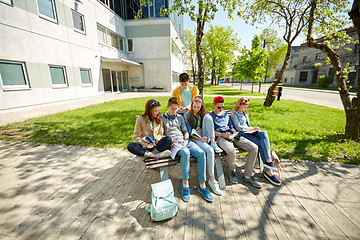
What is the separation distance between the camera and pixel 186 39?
133 ft

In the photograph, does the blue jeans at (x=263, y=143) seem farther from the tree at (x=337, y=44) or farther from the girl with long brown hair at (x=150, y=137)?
the tree at (x=337, y=44)

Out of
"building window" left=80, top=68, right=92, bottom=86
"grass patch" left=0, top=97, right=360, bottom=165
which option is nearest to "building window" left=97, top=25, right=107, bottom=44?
"building window" left=80, top=68, right=92, bottom=86

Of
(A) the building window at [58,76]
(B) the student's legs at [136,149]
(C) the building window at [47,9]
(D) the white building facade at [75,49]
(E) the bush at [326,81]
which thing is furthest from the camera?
(E) the bush at [326,81]

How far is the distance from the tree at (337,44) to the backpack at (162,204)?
606cm

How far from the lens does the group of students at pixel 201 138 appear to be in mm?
2877

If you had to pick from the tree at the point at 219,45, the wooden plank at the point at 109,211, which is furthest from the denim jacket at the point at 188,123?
the tree at the point at 219,45

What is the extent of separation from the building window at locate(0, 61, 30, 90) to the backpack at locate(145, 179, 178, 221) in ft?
35.1

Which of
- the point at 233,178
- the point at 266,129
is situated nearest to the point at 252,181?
the point at 233,178

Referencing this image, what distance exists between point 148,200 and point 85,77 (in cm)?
1472

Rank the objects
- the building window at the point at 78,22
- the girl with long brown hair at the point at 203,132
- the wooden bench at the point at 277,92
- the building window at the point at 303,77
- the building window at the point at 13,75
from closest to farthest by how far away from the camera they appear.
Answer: the girl with long brown hair at the point at 203,132 < the building window at the point at 13,75 < the wooden bench at the point at 277,92 < the building window at the point at 78,22 < the building window at the point at 303,77

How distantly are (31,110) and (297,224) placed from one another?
1259 cm

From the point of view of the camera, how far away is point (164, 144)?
2.92 m

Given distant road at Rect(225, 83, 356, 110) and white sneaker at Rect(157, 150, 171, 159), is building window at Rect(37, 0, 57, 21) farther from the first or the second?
distant road at Rect(225, 83, 356, 110)

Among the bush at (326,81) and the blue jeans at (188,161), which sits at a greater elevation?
the bush at (326,81)
